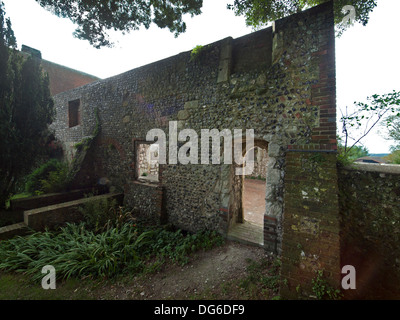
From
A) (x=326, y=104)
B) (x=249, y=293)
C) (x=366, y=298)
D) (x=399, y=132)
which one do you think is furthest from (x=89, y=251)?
(x=399, y=132)

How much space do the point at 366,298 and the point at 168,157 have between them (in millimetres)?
4983

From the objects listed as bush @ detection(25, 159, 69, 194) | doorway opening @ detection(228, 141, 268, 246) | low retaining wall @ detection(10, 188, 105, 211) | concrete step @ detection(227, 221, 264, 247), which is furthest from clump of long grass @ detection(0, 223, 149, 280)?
bush @ detection(25, 159, 69, 194)

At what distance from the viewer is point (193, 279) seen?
3260 millimetres

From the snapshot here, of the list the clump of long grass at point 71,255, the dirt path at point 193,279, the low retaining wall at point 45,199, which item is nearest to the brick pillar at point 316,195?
the dirt path at point 193,279

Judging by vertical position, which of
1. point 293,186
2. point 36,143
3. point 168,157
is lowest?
point 293,186

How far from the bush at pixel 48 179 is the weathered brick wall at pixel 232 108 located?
193 cm

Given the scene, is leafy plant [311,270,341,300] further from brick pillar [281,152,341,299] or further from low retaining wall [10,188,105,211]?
low retaining wall [10,188,105,211]

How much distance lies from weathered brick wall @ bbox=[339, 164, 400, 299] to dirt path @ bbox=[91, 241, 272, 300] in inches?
60.5

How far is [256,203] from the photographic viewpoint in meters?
7.81

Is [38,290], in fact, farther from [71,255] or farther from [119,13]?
[119,13]

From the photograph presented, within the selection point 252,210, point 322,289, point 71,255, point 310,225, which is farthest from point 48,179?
point 322,289

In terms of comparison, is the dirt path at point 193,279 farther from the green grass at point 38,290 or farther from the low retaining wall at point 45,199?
the low retaining wall at point 45,199

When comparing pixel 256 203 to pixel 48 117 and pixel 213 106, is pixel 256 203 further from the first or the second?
pixel 48 117

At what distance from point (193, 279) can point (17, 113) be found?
7.89 metres
